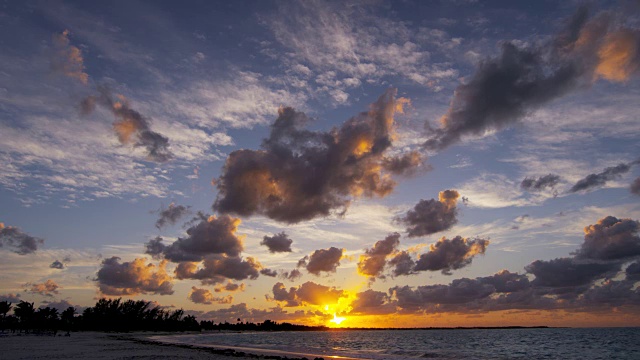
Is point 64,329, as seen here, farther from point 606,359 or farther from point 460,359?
point 606,359

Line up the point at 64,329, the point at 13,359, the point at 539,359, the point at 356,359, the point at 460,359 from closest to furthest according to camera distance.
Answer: the point at 13,359 → the point at 356,359 → the point at 460,359 → the point at 539,359 → the point at 64,329

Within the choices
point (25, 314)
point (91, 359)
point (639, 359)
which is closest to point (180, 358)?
point (91, 359)

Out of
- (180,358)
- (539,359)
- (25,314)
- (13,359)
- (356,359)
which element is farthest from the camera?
(25,314)

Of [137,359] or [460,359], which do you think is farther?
[460,359]

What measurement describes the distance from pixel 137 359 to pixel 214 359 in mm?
8999

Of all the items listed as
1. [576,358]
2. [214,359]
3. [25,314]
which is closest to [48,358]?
[214,359]

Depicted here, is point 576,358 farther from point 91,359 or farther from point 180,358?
point 91,359

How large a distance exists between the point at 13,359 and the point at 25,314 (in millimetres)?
164538

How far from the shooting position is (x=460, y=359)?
224 ft

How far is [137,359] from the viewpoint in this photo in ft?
159

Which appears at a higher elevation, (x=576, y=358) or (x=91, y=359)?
(x=91, y=359)

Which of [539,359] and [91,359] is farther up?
[91,359]

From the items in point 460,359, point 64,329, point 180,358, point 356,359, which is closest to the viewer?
point 180,358

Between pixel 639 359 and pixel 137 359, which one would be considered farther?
pixel 639 359
